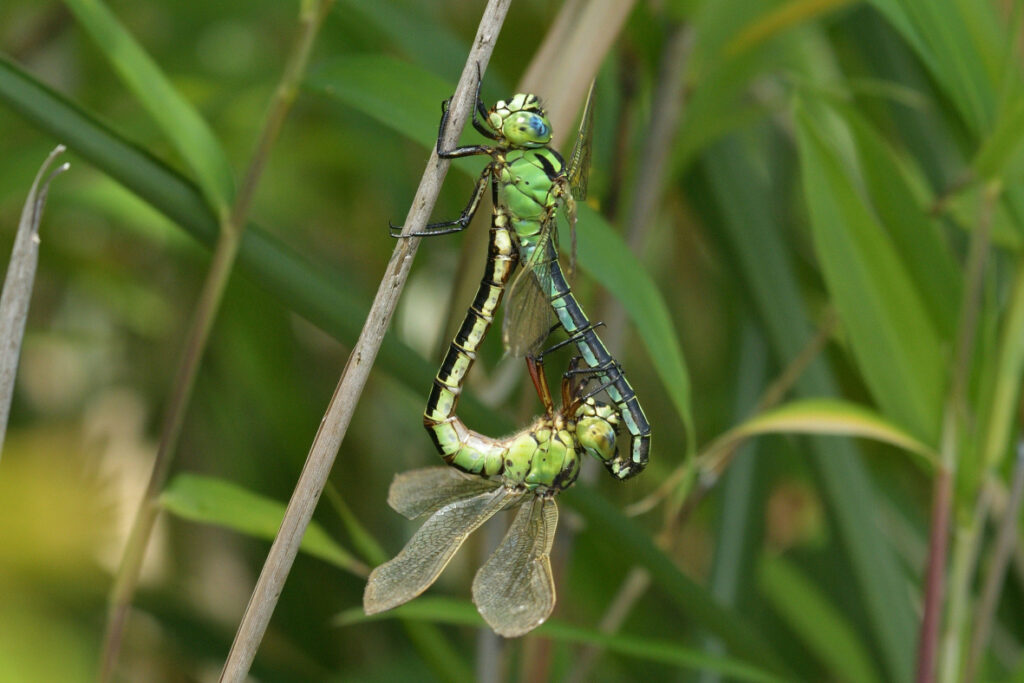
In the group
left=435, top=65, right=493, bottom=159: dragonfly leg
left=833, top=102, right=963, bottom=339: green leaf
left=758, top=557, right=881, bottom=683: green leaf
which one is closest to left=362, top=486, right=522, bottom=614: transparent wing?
→ left=435, top=65, right=493, bottom=159: dragonfly leg

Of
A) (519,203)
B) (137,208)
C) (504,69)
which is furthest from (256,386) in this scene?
(519,203)

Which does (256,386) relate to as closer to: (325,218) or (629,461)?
(325,218)

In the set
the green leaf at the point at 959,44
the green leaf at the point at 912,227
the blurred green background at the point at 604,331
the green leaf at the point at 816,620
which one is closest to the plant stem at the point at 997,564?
the blurred green background at the point at 604,331

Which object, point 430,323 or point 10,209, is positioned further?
point 430,323

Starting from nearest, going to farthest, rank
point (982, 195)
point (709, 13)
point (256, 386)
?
point (982, 195)
point (709, 13)
point (256, 386)

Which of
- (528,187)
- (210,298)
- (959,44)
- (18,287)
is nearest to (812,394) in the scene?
(959,44)

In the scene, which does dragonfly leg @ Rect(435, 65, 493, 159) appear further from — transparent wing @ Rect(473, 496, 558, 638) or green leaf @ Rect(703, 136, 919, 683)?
green leaf @ Rect(703, 136, 919, 683)

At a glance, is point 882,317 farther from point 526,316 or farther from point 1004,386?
point 526,316

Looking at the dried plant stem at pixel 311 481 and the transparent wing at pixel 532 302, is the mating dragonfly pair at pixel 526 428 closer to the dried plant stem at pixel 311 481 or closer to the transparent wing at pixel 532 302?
the transparent wing at pixel 532 302
